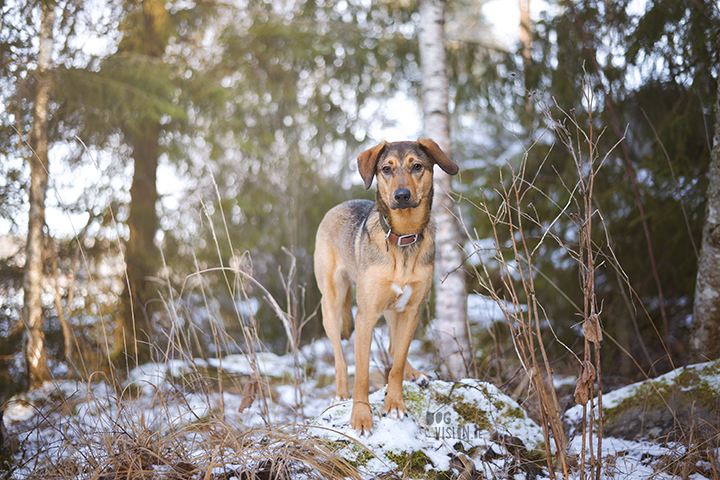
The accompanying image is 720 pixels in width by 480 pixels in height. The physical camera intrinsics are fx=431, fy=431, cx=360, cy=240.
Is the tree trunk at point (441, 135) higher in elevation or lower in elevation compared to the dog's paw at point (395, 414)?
higher

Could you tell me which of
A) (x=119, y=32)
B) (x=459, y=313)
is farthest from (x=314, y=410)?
(x=119, y=32)

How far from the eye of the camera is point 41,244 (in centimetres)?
545

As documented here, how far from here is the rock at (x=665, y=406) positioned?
3.11 meters

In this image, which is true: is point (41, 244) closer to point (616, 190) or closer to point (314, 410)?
point (314, 410)

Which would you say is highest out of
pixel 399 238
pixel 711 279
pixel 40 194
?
pixel 40 194

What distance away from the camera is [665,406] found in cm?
332

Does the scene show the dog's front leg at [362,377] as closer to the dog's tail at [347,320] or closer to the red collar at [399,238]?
the red collar at [399,238]

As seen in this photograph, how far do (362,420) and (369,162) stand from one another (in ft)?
5.34

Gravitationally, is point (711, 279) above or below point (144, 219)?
below

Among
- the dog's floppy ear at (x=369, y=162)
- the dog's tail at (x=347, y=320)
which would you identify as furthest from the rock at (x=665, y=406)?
the dog's floppy ear at (x=369, y=162)

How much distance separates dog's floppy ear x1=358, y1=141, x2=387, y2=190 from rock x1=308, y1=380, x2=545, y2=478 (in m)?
1.51

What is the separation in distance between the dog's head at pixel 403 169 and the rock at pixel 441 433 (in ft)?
4.48

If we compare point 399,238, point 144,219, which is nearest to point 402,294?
point 399,238

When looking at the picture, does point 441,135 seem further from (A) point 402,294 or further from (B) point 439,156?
(A) point 402,294
